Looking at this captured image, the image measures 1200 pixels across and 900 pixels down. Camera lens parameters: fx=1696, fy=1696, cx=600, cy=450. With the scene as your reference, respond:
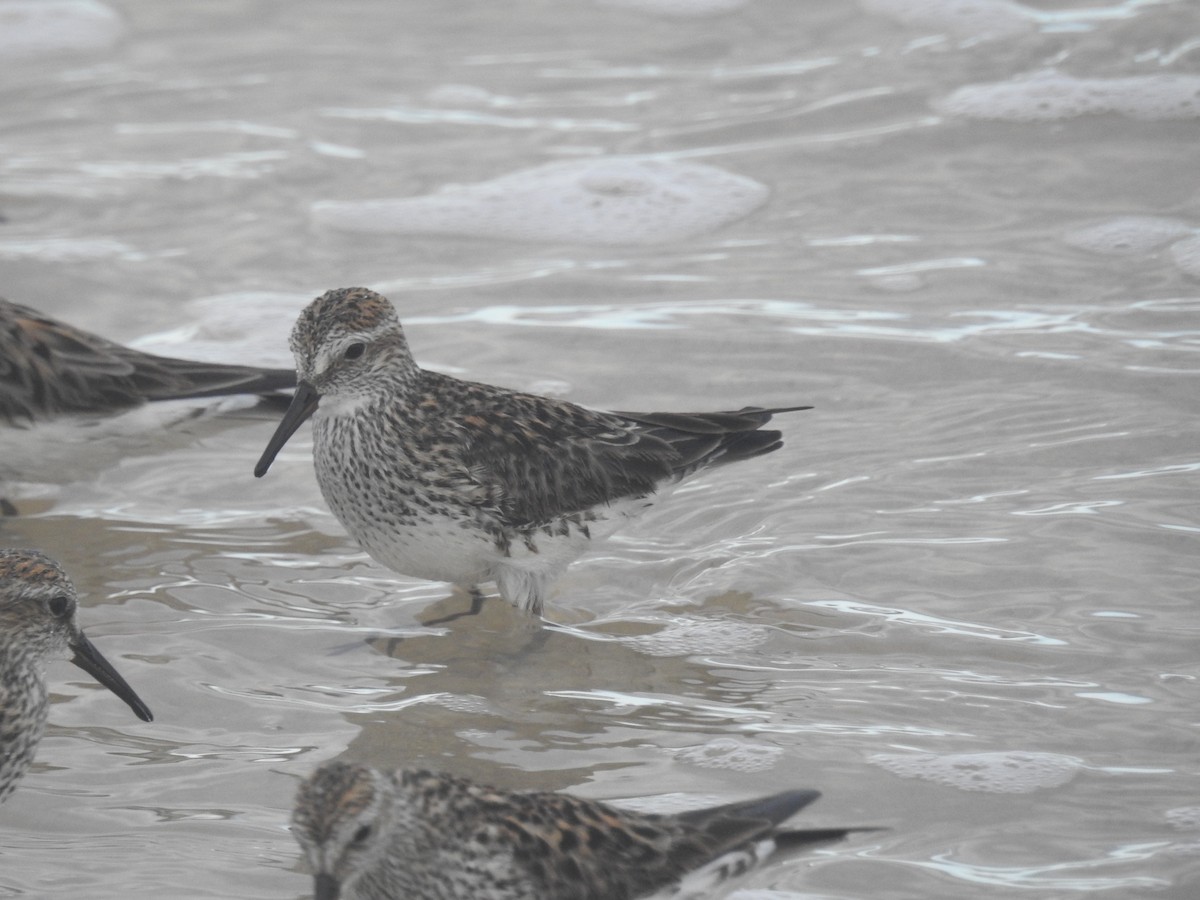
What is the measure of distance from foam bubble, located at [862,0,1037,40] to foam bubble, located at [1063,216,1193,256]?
9.20 ft

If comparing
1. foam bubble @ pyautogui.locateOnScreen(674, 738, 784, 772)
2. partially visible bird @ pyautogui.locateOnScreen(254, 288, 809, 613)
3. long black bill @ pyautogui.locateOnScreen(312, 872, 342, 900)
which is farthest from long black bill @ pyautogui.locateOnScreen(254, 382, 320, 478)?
long black bill @ pyautogui.locateOnScreen(312, 872, 342, 900)

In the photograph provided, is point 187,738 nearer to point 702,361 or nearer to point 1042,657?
point 1042,657

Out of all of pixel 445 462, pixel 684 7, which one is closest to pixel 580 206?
pixel 684 7

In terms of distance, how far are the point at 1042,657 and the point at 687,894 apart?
2.10 m

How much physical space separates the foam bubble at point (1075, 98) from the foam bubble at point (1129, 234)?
1415 millimetres

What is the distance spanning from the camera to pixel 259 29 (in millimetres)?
12180

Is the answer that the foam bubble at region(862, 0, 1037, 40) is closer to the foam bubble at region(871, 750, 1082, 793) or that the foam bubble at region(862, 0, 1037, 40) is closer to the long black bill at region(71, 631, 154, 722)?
the foam bubble at region(871, 750, 1082, 793)

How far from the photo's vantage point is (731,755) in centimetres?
527

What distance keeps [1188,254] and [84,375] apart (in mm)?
5216

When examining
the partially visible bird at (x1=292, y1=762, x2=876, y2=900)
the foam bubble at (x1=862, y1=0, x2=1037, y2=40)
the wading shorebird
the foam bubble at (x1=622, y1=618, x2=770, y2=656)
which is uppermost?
the foam bubble at (x1=862, y1=0, x2=1037, y2=40)

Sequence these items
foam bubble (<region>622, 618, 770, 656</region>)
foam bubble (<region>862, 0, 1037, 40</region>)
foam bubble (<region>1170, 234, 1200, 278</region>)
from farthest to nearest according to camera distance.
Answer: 1. foam bubble (<region>862, 0, 1037, 40</region>)
2. foam bubble (<region>1170, 234, 1200, 278</region>)
3. foam bubble (<region>622, 618, 770, 656</region>)

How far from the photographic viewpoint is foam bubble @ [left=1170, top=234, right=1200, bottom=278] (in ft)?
26.9

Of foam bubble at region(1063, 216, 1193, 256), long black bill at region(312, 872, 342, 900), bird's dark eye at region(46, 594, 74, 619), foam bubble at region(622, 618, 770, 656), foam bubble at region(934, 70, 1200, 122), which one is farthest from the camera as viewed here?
foam bubble at region(934, 70, 1200, 122)

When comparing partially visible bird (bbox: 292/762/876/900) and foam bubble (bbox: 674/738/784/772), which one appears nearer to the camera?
partially visible bird (bbox: 292/762/876/900)
